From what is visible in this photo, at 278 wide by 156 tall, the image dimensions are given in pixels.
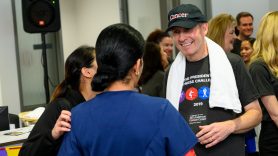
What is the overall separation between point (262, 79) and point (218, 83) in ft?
2.01

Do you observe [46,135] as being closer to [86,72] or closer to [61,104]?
[61,104]

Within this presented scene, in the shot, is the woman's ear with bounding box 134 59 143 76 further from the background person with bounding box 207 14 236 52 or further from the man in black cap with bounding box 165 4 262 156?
the background person with bounding box 207 14 236 52

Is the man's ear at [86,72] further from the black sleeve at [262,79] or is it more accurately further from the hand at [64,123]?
the black sleeve at [262,79]

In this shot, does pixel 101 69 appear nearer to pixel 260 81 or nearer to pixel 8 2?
pixel 260 81

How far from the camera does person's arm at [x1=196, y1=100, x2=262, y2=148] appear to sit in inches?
74.6

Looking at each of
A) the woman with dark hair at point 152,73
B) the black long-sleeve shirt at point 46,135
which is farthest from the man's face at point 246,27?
the black long-sleeve shirt at point 46,135

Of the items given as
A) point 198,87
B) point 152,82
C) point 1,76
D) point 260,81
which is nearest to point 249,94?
point 198,87

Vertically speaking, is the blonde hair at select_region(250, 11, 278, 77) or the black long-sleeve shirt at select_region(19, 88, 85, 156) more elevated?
the blonde hair at select_region(250, 11, 278, 77)

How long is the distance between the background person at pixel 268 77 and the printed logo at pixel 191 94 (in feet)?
1.99

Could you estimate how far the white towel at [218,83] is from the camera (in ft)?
6.40

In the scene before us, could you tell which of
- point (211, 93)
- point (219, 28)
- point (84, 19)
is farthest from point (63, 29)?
point (211, 93)

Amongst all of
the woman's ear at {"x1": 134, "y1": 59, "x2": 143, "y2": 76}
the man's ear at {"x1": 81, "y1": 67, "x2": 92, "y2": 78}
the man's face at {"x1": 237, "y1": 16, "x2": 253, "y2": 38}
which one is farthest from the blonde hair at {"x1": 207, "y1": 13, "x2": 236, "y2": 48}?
the man's face at {"x1": 237, "y1": 16, "x2": 253, "y2": 38}

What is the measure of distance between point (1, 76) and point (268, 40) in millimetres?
4727

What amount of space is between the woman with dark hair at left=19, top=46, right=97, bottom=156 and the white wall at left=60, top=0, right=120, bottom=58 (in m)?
5.22
